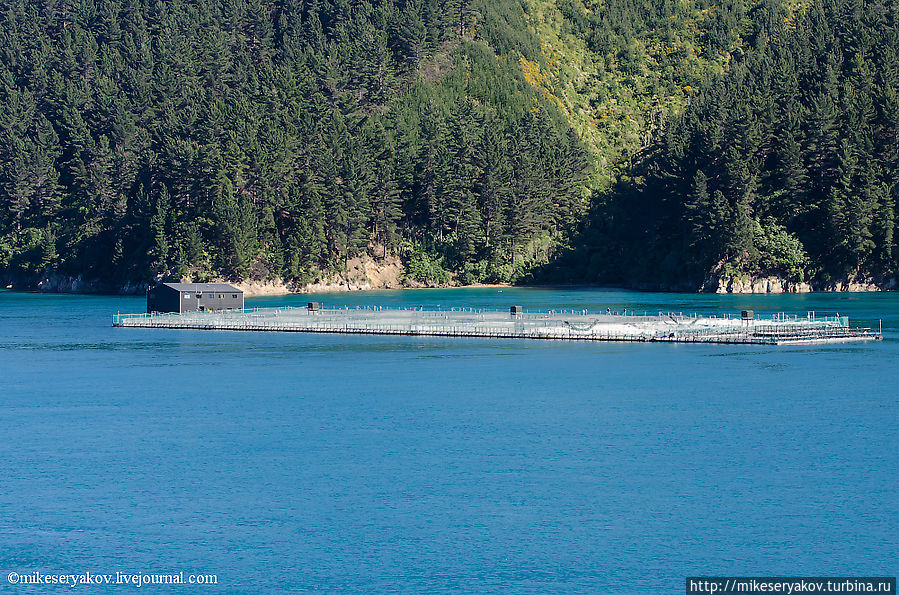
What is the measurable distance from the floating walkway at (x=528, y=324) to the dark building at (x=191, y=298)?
1872mm

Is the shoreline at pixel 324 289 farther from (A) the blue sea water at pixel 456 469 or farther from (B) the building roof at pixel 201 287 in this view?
(A) the blue sea water at pixel 456 469

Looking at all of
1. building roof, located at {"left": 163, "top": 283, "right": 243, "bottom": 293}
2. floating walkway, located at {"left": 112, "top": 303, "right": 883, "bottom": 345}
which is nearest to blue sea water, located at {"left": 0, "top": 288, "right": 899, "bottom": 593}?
floating walkway, located at {"left": 112, "top": 303, "right": 883, "bottom": 345}

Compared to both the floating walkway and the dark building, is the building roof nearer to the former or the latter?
the dark building

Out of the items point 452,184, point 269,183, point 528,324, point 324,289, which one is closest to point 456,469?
point 528,324

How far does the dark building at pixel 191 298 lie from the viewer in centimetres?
12912

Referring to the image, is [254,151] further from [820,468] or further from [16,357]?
[820,468]

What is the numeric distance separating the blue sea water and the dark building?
37.5 meters

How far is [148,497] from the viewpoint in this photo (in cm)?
4588

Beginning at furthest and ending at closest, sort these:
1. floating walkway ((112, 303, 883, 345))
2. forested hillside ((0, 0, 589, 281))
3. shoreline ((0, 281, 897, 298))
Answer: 1. forested hillside ((0, 0, 589, 281))
2. shoreline ((0, 281, 897, 298))
3. floating walkway ((112, 303, 883, 345))

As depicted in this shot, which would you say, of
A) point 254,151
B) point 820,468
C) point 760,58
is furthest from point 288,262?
point 820,468

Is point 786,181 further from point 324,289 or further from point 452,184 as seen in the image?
point 324,289

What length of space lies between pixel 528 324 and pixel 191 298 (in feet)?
137

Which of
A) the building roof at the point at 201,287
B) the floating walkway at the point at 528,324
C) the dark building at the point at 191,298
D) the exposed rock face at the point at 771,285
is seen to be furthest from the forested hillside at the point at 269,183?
the floating walkway at the point at 528,324

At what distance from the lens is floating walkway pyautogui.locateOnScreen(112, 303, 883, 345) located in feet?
325
